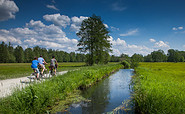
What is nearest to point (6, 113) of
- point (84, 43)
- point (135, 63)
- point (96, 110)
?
point (96, 110)

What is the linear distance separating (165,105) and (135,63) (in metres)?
33.2

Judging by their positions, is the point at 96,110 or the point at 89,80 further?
the point at 89,80

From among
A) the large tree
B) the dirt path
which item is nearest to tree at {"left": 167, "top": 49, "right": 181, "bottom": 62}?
the large tree

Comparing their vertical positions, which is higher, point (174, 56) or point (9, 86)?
point (174, 56)

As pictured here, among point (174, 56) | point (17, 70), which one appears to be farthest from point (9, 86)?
point (174, 56)

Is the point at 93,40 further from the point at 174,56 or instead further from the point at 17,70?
the point at 174,56

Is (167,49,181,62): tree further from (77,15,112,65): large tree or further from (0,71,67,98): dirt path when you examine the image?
(0,71,67,98): dirt path

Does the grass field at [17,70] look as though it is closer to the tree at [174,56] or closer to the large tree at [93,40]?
the large tree at [93,40]

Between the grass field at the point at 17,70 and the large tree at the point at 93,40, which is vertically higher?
the large tree at the point at 93,40

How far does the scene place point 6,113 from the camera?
354 centimetres

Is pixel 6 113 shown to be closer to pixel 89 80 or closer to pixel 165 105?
pixel 165 105

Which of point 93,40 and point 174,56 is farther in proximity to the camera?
point 174,56

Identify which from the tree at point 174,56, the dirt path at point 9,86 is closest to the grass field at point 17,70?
the dirt path at point 9,86

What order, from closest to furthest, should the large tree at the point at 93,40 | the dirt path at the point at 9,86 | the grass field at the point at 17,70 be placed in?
the dirt path at the point at 9,86 → the grass field at the point at 17,70 → the large tree at the point at 93,40
